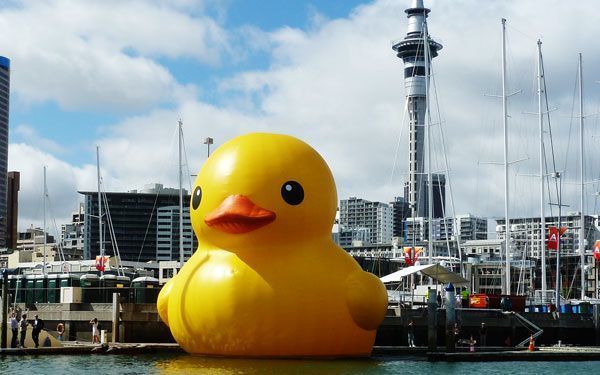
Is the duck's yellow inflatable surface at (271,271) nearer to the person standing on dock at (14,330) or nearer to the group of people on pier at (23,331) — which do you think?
the group of people on pier at (23,331)

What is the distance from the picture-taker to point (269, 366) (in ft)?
79.8

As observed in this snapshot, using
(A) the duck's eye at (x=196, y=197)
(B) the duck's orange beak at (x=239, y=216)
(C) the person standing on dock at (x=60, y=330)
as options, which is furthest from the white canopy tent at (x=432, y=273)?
Result: (B) the duck's orange beak at (x=239, y=216)

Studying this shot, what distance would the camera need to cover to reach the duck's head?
82.4ft

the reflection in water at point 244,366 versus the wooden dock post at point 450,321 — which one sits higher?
the wooden dock post at point 450,321

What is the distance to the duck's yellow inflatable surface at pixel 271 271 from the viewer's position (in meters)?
24.9

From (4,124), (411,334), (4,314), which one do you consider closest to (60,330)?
(4,314)

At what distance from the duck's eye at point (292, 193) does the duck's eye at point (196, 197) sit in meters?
2.62

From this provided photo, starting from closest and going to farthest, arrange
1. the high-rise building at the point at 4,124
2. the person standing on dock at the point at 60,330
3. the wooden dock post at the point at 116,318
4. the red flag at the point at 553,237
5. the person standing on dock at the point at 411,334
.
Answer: the wooden dock post at the point at 116,318 < the person standing on dock at the point at 60,330 < the person standing on dock at the point at 411,334 < the red flag at the point at 553,237 < the high-rise building at the point at 4,124

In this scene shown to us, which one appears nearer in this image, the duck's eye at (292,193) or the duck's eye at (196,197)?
the duck's eye at (292,193)

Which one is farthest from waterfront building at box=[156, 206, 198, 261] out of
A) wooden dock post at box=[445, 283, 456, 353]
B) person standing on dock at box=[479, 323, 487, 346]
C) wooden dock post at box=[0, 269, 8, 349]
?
wooden dock post at box=[445, 283, 456, 353]

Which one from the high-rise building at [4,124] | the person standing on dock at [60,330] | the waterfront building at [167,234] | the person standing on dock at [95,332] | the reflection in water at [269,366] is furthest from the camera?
the high-rise building at [4,124]

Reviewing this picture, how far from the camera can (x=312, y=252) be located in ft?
84.5

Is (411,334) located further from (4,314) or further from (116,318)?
(4,314)

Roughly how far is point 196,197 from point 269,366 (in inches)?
210
